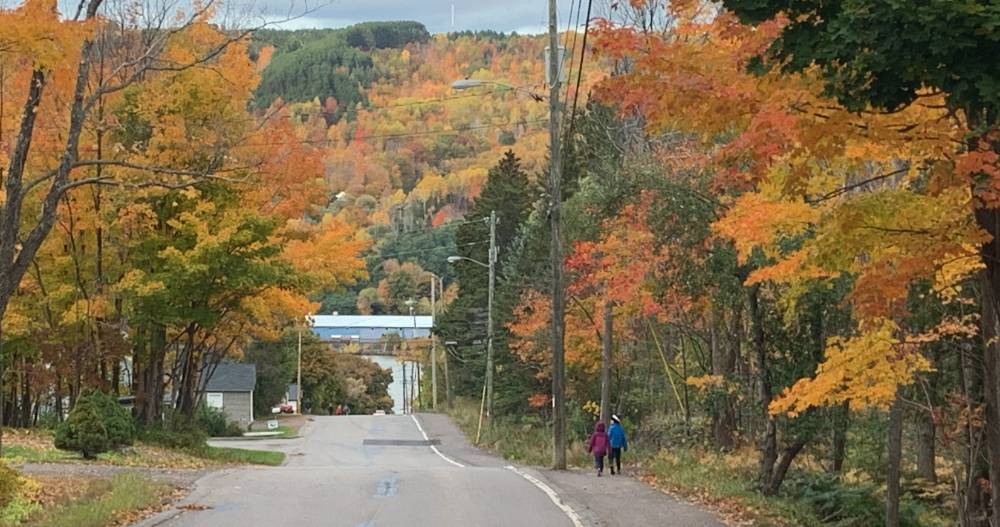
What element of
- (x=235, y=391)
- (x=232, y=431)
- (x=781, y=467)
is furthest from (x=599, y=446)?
(x=235, y=391)

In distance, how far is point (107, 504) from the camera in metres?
13.9

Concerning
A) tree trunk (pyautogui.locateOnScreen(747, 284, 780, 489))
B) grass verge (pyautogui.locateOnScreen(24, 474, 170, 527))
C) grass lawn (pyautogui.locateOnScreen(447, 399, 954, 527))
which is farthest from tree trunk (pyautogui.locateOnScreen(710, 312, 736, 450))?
grass verge (pyautogui.locateOnScreen(24, 474, 170, 527))

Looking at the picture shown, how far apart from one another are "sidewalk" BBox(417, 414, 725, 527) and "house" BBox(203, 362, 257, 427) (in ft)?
169

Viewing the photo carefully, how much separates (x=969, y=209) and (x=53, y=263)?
2582 cm

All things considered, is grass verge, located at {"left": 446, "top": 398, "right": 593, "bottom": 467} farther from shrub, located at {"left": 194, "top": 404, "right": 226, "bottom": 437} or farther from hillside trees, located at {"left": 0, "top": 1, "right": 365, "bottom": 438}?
shrub, located at {"left": 194, "top": 404, "right": 226, "bottom": 437}

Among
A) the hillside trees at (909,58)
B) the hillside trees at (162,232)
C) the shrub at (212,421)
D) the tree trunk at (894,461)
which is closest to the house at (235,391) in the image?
the shrub at (212,421)

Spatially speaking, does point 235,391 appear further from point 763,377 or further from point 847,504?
point 847,504

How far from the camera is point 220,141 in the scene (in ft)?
85.7

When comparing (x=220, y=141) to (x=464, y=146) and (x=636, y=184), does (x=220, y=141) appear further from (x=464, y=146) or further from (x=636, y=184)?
(x=464, y=146)

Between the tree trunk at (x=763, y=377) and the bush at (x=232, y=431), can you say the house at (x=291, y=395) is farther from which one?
the tree trunk at (x=763, y=377)

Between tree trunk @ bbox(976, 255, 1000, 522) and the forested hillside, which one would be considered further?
the forested hillside

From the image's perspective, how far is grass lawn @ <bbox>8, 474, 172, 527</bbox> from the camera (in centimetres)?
1256

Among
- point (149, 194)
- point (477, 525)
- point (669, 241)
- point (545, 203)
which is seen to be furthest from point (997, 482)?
point (545, 203)

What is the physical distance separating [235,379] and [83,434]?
169 ft
